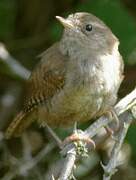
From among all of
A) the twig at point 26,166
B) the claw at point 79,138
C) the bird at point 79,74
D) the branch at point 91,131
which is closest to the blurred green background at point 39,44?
the twig at point 26,166

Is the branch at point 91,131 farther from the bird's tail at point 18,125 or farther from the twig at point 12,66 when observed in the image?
the twig at point 12,66

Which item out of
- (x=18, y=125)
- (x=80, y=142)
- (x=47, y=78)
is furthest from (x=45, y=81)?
(x=80, y=142)

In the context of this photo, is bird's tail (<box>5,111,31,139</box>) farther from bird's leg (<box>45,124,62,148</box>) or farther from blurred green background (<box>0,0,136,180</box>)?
blurred green background (<box>0,0,136,180</box>)

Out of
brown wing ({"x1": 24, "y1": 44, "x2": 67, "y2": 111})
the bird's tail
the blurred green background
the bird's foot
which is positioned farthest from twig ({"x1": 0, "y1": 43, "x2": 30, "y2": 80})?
the bird's foot

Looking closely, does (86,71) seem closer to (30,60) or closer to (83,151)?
(83,151)

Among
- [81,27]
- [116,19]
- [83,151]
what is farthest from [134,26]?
[83,151]

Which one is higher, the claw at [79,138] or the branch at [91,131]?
the branch at [91,131]

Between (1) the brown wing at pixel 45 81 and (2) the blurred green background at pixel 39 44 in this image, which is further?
(2) the blurred green background at pixel 39 44
